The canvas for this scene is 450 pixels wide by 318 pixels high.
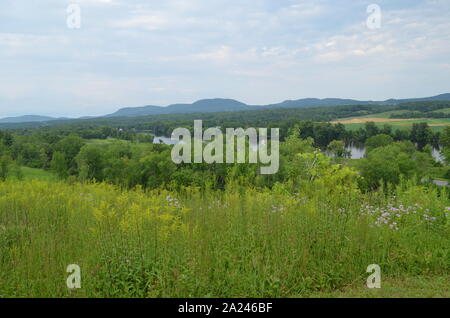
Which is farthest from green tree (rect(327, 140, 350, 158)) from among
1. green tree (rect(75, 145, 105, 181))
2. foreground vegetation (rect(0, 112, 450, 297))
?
foreground vegetation (rect(0, 112, 450, 297))

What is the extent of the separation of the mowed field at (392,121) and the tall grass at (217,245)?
94281 mm

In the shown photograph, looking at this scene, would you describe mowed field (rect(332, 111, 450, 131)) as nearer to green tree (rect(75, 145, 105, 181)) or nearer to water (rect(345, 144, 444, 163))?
water (rect(345, 144, 444, 163))

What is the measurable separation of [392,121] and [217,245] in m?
121

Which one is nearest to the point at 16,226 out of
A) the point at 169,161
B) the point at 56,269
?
the point at 56,269

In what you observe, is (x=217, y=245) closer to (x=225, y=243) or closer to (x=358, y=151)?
(x=225, y=243)

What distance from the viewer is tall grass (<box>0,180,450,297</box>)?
4.16m

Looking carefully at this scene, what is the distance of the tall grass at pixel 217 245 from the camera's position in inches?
164

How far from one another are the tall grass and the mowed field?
3712 inches

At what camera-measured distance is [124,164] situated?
173 feet

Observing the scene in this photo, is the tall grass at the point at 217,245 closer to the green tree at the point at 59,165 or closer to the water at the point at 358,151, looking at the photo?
the green tree at the point at 59,165

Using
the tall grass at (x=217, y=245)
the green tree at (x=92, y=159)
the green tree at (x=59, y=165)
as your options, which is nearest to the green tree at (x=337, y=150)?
the green tree at (x=92, y=159)

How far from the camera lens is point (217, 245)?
16.3 ft
